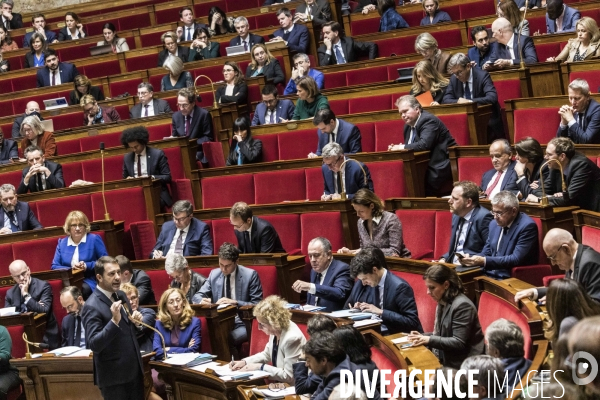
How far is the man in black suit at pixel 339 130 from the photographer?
9.61ft

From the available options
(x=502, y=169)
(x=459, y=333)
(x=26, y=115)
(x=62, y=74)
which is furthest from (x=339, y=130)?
(x=62, y=74)

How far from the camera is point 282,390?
6.29ft

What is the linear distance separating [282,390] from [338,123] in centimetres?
124

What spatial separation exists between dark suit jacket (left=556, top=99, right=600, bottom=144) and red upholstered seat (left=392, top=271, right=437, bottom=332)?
0.63m

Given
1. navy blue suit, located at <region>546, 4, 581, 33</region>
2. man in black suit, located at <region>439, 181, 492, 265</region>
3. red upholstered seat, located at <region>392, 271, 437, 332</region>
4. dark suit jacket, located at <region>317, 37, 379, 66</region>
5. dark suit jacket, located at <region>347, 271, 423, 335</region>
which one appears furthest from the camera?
dark suit jacket, located at <region>317, 37, 379, 66</region>

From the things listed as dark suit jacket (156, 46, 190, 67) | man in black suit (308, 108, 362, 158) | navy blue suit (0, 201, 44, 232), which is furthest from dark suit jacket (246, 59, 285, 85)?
navy blue suit (0, 201, 44, 232)

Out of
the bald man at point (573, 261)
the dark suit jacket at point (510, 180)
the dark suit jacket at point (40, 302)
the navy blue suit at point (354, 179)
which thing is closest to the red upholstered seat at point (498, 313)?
the bald man at point (573, 261)

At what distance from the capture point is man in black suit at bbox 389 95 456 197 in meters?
2.78

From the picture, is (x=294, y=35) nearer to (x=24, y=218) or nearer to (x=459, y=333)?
(x=24, y=218)

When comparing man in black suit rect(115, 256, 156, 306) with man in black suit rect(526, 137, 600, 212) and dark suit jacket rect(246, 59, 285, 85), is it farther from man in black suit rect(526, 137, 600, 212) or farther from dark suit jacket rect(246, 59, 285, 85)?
dark suit jacket rect(246, 59, 285, 85)

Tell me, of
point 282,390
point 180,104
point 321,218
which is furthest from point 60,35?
point 282,390

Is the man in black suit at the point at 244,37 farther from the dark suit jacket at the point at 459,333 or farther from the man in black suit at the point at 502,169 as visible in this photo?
the dark suit jacket at the point at 459,333

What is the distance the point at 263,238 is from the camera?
267 centimetres

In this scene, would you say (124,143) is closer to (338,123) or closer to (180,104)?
(180,104)
